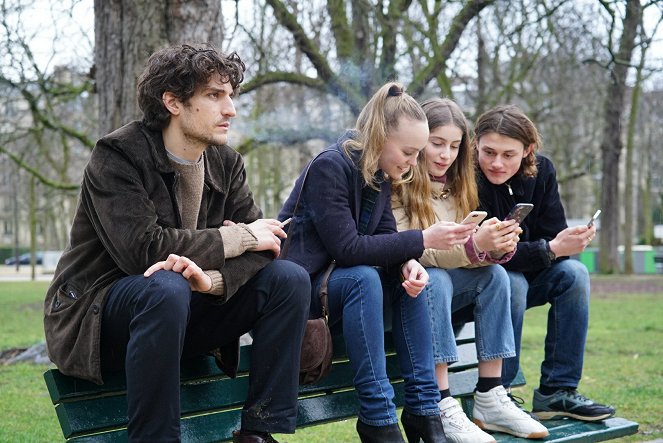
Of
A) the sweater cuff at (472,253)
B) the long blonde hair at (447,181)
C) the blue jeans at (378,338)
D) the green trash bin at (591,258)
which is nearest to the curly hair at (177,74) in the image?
the blue jeans at (378,338)

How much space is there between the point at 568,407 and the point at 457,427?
81cm

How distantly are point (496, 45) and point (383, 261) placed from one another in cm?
1217

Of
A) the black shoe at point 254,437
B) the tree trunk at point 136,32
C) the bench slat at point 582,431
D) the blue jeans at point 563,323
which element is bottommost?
the bench slat at point 582,431

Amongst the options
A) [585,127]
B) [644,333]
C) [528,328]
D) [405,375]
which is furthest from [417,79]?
[585,127]

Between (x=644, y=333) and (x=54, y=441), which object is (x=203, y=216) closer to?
(x=54, y=441)

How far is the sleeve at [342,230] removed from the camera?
312cm

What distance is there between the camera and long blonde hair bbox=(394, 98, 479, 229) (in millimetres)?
3572

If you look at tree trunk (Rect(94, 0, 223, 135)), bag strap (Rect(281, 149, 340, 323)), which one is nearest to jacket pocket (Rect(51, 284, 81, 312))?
bag strap (Rect(281, 149, 340, 323))

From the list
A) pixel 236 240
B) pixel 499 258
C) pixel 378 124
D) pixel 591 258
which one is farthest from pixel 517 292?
pixel 591 258

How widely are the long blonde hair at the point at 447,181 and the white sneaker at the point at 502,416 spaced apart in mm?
722

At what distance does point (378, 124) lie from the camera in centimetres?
332

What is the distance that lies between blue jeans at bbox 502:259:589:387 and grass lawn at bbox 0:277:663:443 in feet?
3.43

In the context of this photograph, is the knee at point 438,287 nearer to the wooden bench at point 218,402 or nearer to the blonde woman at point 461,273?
the blonde woman at point 461,273

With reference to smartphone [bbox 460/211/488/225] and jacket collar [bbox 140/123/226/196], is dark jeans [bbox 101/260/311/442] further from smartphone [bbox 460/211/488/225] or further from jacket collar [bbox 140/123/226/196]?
smartphone [bbox 460/211/488/225]
